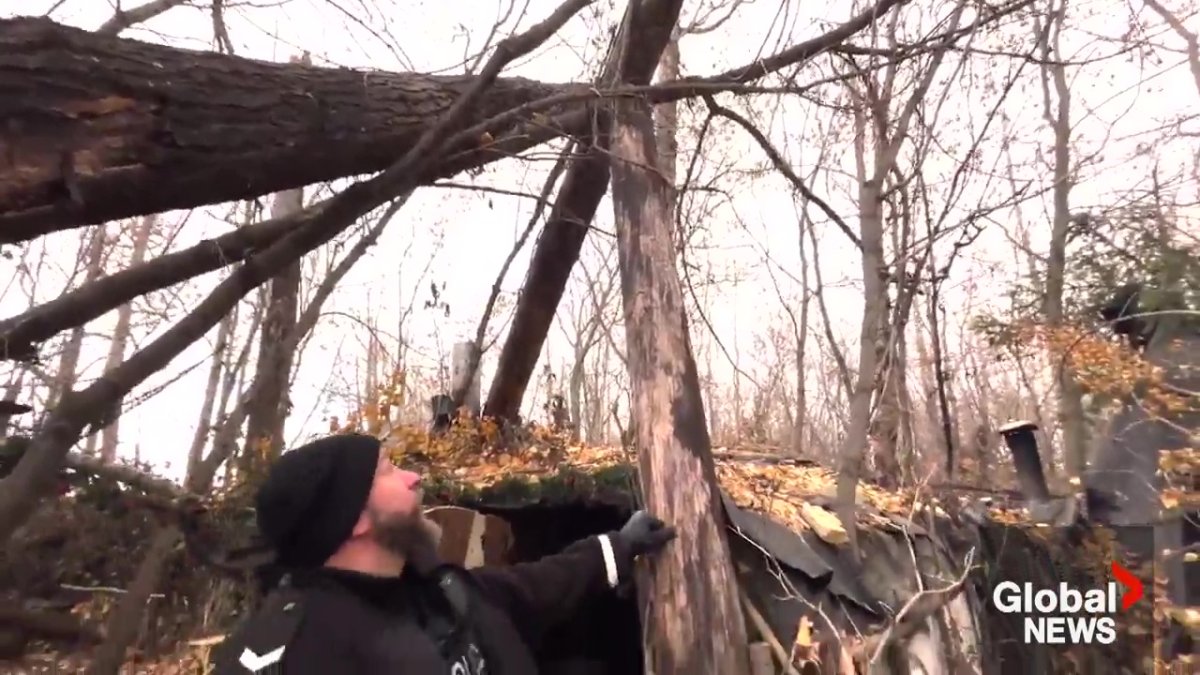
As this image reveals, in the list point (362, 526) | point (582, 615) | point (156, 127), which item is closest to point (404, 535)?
point (362, 526)

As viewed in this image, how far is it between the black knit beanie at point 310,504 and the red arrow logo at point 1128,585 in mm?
5563

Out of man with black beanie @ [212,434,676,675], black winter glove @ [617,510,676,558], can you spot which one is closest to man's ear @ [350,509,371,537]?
man with black beanie @ [212,434,676,675]

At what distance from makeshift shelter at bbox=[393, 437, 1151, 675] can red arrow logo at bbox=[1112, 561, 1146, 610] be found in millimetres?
242

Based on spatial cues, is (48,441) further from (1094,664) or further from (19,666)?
(1094,664)

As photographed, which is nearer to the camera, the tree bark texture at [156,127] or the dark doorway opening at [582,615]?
the tree bark texture at [156,127]

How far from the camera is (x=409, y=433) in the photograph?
17.0 feet

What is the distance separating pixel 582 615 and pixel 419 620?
7.29 feet

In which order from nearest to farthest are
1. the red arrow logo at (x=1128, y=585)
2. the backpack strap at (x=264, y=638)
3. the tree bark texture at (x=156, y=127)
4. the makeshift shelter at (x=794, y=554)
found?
1. the backpack strap at (x=264, y=638)
2. the tree bark texture at (x=156, y=127)
3. the makeshift shelter at (x=794, y=554)
4. the red arrow logo at (x=1128, y=585)

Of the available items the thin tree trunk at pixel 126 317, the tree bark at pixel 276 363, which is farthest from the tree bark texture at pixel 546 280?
the thin tree trunk at pixel 126 317

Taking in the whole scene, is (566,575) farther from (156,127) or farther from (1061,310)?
(1061,310)

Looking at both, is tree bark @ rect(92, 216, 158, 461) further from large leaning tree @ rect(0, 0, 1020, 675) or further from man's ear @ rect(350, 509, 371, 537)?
man's ear @ rect(350, 509, 371, 537)

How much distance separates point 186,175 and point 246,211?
445 cm

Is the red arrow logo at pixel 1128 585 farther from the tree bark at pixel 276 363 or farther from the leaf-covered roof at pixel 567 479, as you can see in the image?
the tree bark at pixel 276 363

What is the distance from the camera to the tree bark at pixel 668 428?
291cm
